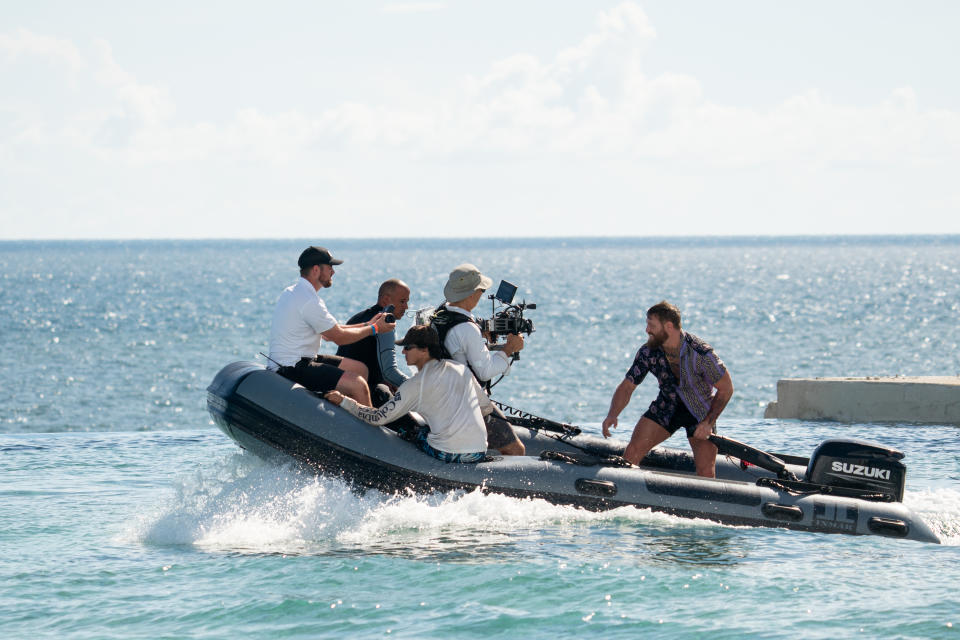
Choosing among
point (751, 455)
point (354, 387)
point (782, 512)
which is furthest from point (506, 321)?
point (782, 512)

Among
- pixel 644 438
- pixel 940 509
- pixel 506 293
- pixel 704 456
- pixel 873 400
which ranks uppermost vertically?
pixel 506 293

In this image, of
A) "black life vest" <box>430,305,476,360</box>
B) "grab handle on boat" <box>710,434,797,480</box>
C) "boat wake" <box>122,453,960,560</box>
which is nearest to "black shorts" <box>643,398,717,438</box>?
"grab handle on boat" <box>710,434,797,480</box>

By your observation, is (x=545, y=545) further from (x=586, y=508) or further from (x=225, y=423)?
(x=225, y=423)

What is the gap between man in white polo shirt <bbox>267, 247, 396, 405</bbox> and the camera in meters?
7.98

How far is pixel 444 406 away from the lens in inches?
300

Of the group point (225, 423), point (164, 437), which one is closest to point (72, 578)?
point (225, 423)

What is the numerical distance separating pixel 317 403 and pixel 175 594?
1.78 metres

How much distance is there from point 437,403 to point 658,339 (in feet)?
5.26

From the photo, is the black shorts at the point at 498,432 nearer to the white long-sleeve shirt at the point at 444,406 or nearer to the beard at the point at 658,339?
the white long-sleeve shirt at the point at 444,406

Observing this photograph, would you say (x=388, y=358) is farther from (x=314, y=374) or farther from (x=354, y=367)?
(x=314, y=374)

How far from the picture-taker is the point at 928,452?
11.3m

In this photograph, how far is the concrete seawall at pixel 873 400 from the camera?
13.2m

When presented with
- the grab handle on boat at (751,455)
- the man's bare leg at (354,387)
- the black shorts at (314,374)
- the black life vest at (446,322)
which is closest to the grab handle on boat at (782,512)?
the grab handle on boat at (751,455)

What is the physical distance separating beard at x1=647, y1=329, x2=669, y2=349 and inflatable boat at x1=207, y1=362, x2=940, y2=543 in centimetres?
76
